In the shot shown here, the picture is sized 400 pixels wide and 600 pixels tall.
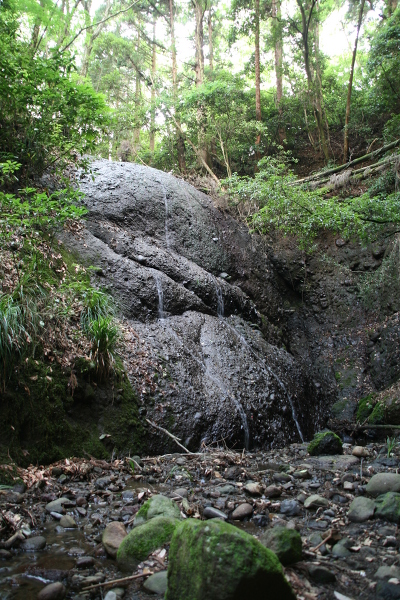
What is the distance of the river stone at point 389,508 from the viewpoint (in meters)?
2.85

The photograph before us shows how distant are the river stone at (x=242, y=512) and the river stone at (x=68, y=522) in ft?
4.06

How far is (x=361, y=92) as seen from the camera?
611 inches

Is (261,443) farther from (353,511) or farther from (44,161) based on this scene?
(44,161)

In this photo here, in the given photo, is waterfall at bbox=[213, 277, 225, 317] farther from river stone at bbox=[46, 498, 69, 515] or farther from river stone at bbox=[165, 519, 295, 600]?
river stone at bbox=[165, 519, 295, 600]

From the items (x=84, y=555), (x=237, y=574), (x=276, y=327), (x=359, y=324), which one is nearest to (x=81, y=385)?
(x=84, y=555)

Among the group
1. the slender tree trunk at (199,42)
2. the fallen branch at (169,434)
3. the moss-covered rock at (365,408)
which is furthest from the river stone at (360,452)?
the slender tree trunk at (199,42)

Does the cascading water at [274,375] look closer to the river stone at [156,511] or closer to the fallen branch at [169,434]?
the fallen branch at [169,434]

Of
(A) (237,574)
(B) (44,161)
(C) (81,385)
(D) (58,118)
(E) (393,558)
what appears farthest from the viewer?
(B) (44,161)

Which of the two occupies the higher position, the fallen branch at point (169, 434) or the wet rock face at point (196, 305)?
the wet rock face at point (196, 305)

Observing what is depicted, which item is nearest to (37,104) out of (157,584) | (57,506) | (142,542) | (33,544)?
(57,506)

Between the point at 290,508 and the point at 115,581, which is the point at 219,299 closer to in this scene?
the point at 290,508

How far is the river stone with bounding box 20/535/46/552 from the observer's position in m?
2.60

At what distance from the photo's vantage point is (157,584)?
2.17 meters

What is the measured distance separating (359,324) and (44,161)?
326 inches
